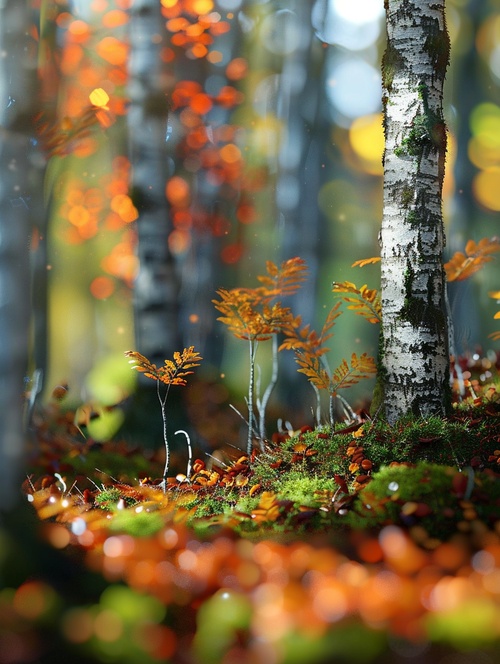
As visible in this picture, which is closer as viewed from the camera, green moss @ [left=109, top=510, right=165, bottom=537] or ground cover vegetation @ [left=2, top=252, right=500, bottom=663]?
ground cover vegetation @ [left=2, top=252, right=500, bottom=663]

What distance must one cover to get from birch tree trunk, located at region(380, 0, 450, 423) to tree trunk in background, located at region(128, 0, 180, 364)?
2.63 m

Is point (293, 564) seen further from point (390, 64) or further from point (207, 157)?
point (207, 157)

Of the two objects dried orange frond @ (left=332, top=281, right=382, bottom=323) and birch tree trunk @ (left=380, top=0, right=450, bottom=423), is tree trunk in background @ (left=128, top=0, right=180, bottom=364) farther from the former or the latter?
birch tree trunk @ (left=380, top=0, right=450, bottom=423)

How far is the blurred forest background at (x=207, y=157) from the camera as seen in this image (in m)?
5.93

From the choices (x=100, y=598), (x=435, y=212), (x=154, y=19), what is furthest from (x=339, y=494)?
(x=154, y=19)

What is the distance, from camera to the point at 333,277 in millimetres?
16312

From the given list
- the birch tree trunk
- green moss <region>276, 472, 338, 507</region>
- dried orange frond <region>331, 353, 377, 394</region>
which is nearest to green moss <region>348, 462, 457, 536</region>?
green moss <region>276, 472, 338, 507</region>

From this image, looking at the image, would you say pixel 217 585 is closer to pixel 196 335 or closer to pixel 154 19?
pixel 154 19

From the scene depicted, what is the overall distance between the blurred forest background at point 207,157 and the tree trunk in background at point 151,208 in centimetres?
2

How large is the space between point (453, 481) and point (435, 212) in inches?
77.1

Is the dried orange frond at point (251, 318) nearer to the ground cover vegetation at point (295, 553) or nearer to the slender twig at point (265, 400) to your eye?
the ground cover vegetation at point (295, 553)

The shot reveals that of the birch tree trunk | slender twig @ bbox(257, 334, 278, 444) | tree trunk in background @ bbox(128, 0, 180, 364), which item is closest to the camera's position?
the birch tree trunk

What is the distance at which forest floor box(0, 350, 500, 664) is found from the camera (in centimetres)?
193

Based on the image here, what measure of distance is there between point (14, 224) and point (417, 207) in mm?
2678
